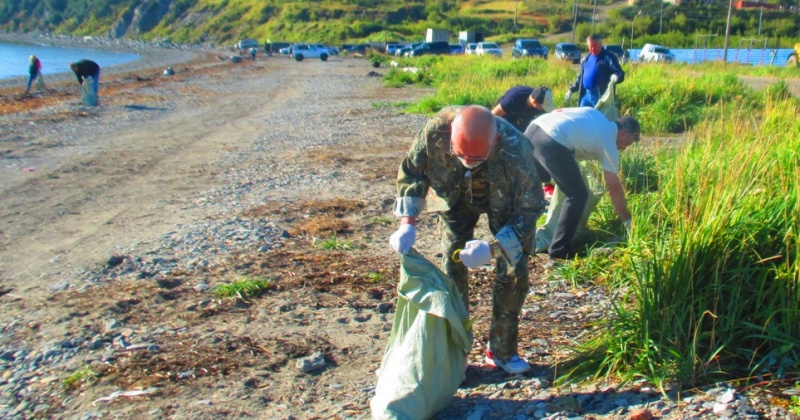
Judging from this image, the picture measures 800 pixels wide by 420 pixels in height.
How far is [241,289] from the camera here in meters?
5.27

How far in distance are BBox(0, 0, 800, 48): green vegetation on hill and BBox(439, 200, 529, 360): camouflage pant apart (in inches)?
2008

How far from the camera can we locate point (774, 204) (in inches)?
158

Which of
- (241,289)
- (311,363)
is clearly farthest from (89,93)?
(311,363)

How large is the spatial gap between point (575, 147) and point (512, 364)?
6.63 feet

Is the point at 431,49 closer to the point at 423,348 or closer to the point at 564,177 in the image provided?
the point at 564,177

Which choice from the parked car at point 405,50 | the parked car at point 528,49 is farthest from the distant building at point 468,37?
the parked car at point 528,49

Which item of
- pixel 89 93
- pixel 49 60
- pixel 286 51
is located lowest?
pixel 49 60

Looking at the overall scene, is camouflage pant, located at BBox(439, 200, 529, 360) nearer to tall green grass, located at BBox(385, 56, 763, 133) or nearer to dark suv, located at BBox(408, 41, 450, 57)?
tall green grass, located at BBox(385, 56, 763, 133)

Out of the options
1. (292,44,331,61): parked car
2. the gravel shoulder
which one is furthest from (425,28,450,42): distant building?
the gravel shoulder

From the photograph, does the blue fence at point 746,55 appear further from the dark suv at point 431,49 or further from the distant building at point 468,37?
the distant building at point 468,37

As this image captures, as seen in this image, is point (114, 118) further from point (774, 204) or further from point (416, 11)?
point (416, 11)

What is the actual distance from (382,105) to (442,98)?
228 cm

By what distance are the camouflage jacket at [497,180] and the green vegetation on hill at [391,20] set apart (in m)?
51.2

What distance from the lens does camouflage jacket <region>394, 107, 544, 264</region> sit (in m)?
3.62
